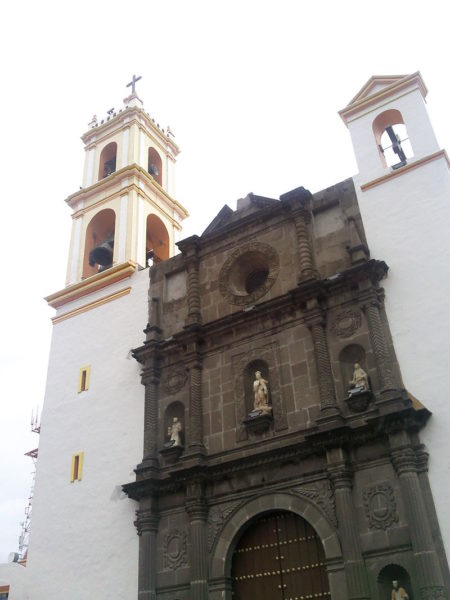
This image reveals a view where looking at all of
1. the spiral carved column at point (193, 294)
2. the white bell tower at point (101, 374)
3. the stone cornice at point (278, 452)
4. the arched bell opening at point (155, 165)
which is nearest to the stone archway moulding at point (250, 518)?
the stone cornice at point (278, 452)

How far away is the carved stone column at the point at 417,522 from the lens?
9.39 metres

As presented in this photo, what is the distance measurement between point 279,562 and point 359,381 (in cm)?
330

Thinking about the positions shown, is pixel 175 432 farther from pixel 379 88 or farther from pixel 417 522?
pixel 379 88

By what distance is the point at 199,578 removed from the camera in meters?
11.5

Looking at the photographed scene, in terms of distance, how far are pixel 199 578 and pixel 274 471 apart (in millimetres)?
2207

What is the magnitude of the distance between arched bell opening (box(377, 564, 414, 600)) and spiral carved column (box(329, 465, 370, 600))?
0.22 meters

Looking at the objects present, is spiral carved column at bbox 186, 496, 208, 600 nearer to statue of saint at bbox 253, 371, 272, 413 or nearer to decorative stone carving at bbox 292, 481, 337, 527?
decorative stone carving at bbox 292, 481, 337, 527

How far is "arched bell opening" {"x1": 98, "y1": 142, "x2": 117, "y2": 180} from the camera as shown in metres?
20.5

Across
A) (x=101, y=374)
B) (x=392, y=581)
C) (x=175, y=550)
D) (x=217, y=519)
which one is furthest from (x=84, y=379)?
(x=392, y=581)

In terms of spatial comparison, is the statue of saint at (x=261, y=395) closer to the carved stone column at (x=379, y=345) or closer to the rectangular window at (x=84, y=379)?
the carved stone column at (x=379, y=345)

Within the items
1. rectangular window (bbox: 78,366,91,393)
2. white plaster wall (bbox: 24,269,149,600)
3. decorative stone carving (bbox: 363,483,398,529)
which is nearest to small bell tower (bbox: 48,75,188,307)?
white plaster wall (bbox: 24,269,149,600)

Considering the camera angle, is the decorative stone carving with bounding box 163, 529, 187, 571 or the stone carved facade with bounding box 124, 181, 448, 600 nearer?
the stone carved facade with bounding box 124, 181, 448, 600

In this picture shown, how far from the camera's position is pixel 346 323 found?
40.1 ft

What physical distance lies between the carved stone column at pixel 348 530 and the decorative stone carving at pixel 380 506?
24cm
